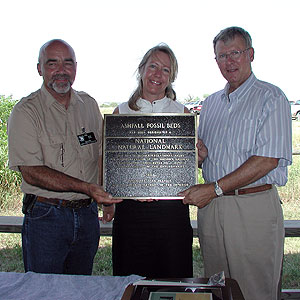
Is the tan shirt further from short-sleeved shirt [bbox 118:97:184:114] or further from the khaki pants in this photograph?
the khaki pants

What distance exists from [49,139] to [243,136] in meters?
1.38

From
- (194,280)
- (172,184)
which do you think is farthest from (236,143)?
(194,280)

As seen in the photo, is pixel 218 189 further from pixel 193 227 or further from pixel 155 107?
pixel 193 227

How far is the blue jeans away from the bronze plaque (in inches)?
17.6

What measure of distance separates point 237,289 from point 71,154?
153 centimetres

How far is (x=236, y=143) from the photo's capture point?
8.08 ft

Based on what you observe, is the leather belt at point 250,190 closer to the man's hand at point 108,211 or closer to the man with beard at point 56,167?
the man with beard at point 56,167

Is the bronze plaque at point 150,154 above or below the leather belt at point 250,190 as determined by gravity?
above

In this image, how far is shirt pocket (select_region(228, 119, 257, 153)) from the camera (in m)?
2.42

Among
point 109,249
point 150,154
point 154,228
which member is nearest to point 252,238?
point 154,228

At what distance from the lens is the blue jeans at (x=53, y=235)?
2.48 metres

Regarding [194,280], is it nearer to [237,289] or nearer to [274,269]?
[237,289]

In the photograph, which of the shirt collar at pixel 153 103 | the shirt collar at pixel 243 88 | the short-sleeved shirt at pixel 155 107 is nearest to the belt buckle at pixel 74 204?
the short-sleeved shirt at pixel 155 107

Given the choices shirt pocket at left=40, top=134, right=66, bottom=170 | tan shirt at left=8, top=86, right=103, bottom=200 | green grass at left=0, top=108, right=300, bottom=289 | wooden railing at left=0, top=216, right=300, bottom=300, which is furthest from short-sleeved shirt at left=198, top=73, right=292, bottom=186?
green grass at left=0, top=108, right=300, bottom=289
